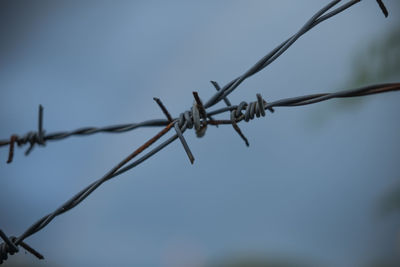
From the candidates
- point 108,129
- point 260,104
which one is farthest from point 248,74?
point 108,129

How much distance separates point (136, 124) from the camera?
61cm

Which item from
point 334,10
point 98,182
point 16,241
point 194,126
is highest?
point 334,10

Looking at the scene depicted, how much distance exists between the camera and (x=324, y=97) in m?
0.48

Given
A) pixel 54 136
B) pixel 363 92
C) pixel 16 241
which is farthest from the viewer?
pixel 54 136

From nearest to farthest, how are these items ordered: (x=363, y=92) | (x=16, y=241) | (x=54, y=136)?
(x=363, y=92) → (x=16, y=241) → (x=54, y=136)

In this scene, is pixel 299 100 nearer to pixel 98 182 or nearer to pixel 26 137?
pixel 98 182

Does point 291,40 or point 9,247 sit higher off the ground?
point 291,40

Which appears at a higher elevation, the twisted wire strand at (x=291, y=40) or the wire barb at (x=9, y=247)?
the twisted wire strand at (x=291, y=40)

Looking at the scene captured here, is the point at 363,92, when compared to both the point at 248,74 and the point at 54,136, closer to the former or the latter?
the point at 248,74

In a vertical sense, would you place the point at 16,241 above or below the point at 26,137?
below

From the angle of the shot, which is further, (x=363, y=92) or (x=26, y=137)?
(x=26, y=137)

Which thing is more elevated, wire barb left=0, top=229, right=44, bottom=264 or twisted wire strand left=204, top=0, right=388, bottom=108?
twisted wire strand left=204, top=0, right=388, bottom=108

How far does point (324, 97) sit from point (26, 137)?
627 millimetres

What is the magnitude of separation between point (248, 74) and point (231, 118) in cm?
8
